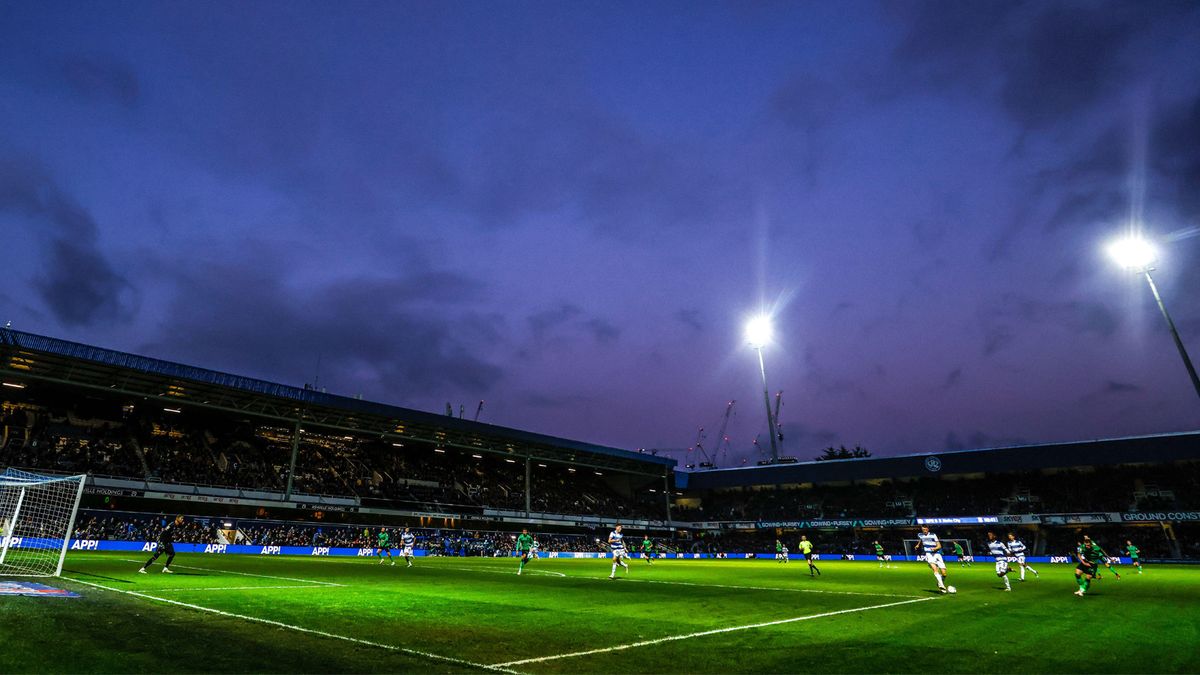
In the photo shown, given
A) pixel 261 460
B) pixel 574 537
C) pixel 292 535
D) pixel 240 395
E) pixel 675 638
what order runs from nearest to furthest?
pixel 675 638 < pixel 292 535 < pixel 240 395 < pixel 261 460 < pixel 574 537

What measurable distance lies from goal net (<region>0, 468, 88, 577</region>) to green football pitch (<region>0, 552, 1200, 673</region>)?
2.23m

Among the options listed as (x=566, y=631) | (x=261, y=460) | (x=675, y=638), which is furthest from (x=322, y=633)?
(x=261, y=460)

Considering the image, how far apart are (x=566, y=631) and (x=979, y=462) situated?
6418 centimetres

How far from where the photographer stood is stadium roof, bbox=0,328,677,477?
38.4 m

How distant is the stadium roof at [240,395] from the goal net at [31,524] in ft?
36.0

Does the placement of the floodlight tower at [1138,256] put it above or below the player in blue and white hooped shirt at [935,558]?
above

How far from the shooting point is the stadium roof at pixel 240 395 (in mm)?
38406

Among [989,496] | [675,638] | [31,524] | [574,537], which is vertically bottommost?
[675,638]

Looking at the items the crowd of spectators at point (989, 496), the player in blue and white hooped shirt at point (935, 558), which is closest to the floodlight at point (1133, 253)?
the player in blue and white hooped shirt at point (935, 558)

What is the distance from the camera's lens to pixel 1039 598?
1659 centimetres

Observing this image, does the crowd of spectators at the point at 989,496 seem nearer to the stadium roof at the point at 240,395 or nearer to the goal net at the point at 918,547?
the goal net at the point at 918,547

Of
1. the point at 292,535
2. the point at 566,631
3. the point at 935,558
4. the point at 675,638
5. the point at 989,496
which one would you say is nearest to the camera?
the point at 675,638

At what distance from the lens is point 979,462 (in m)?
60.1

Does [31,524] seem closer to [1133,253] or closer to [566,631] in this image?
[566,631]
